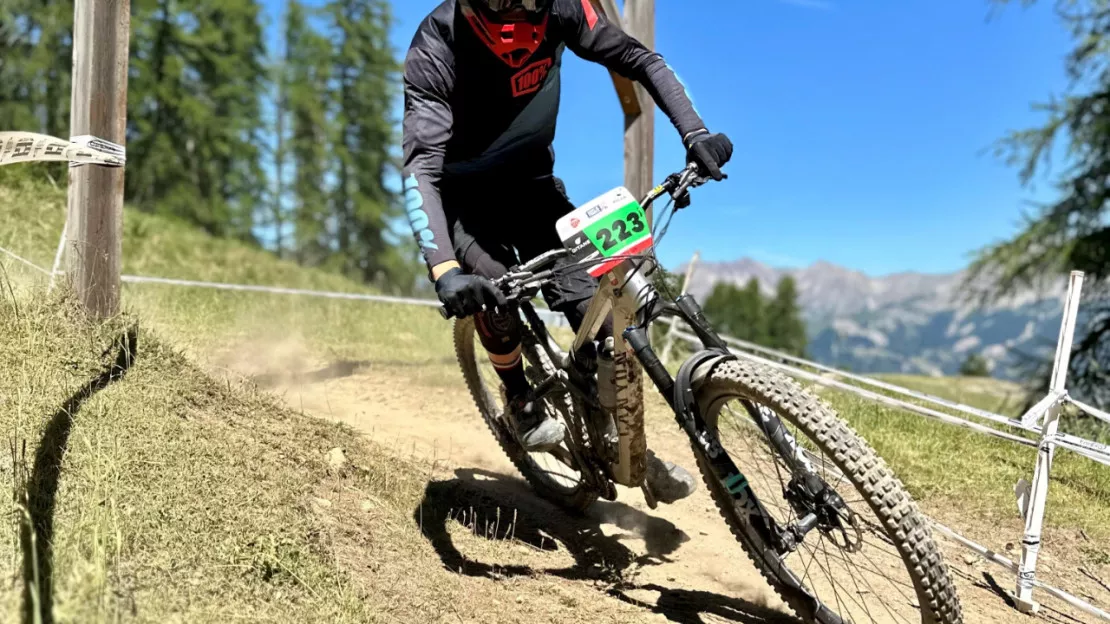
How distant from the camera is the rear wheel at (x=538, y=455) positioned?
12.4 ft

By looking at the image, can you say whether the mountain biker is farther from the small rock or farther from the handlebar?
the small rock

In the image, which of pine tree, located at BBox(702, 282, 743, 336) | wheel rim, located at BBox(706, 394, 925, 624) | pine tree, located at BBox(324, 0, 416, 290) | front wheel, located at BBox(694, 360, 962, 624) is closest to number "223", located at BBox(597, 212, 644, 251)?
front wheel, located at BBox(694, 360, 962, 624)

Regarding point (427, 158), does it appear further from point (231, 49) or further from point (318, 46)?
point (318, 46)

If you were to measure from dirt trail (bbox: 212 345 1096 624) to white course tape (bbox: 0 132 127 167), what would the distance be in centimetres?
173

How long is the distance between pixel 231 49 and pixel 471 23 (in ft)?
82.5

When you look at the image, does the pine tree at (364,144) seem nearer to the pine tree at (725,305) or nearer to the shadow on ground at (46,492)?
the shadow on ground at (46,492)

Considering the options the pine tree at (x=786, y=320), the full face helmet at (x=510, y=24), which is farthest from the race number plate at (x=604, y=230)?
the pine tree at (x=786, y=320)

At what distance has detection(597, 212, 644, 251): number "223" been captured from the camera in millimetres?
2748

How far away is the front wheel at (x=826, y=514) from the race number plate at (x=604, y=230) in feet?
1.80

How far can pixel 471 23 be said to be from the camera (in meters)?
3.17

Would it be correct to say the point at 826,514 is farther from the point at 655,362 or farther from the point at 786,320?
the point at 786,320

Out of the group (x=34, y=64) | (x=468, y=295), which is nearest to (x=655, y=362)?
(x=468, y=295)

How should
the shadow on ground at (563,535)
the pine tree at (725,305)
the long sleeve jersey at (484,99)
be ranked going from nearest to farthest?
1. the long sleeve jersey at (484,99)
2. the shadow on ground at (563,535)
3. the pine tree at (725,305)

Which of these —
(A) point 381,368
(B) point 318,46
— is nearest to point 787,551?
(A) point 381,368
